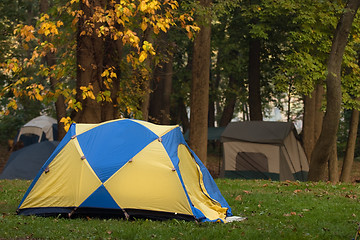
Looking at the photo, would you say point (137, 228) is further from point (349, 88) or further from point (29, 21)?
point (29, 21)

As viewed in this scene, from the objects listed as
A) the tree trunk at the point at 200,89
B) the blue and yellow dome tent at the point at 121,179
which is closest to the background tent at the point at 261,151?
the tree trunk at the point at 200,89

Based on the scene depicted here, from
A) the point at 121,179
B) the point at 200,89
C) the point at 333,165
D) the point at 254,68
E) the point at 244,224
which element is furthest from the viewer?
the point at 254,68

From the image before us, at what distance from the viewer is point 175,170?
31.8 feet

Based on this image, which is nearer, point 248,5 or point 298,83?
point 298,83

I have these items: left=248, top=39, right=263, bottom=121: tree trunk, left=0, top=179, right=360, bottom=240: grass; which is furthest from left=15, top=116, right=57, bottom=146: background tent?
left=0, top=179, right=360, bottom=240: grass

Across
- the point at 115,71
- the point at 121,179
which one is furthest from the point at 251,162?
the point at 121,179

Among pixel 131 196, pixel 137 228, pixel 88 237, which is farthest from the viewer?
pixel 131 196

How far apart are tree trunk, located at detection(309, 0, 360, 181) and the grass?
4624 millimetres

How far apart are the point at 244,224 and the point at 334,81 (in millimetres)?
8511

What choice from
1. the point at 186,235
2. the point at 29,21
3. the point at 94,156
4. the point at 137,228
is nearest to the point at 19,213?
the point at 94,156

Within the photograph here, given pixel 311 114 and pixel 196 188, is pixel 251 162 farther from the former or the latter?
pixel 196 188

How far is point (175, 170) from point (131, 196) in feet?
2.76

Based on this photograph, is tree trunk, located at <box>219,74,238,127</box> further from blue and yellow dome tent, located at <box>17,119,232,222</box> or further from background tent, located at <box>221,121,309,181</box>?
blue and yellow dome tent, located at <box>17,119,232,222</box>

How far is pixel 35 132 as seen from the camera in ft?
114
